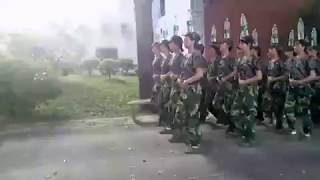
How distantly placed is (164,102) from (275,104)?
5.10 ft

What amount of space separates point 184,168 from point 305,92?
2269 millimetres

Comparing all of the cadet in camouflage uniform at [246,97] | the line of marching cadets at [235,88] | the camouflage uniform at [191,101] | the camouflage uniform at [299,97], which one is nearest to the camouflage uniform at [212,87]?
the line of marching cadets at [235,88]

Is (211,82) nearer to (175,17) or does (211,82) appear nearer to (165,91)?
(165,91)

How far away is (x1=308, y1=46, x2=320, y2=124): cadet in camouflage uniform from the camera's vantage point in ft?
24.3

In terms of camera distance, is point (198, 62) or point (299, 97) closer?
point (198, 62)

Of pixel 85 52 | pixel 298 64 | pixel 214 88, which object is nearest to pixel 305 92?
pixel 298 64

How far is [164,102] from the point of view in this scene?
8.02m

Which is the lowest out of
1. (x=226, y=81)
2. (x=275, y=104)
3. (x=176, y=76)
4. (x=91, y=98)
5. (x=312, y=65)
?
(x=91, y=98)

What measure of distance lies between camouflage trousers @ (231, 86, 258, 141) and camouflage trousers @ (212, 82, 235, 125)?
466 millimetres

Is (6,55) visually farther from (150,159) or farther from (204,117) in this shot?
(150,159)

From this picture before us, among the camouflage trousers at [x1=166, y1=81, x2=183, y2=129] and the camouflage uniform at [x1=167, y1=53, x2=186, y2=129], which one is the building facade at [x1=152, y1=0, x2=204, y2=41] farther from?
the camouflage uniform at [x1=167, y1=53, x2=186, y2=129]

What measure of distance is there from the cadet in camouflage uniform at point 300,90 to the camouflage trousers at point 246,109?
0.73 m

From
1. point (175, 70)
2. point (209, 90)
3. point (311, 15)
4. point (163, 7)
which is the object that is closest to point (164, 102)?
point (209, 90)

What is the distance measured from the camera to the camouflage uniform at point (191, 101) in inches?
252
